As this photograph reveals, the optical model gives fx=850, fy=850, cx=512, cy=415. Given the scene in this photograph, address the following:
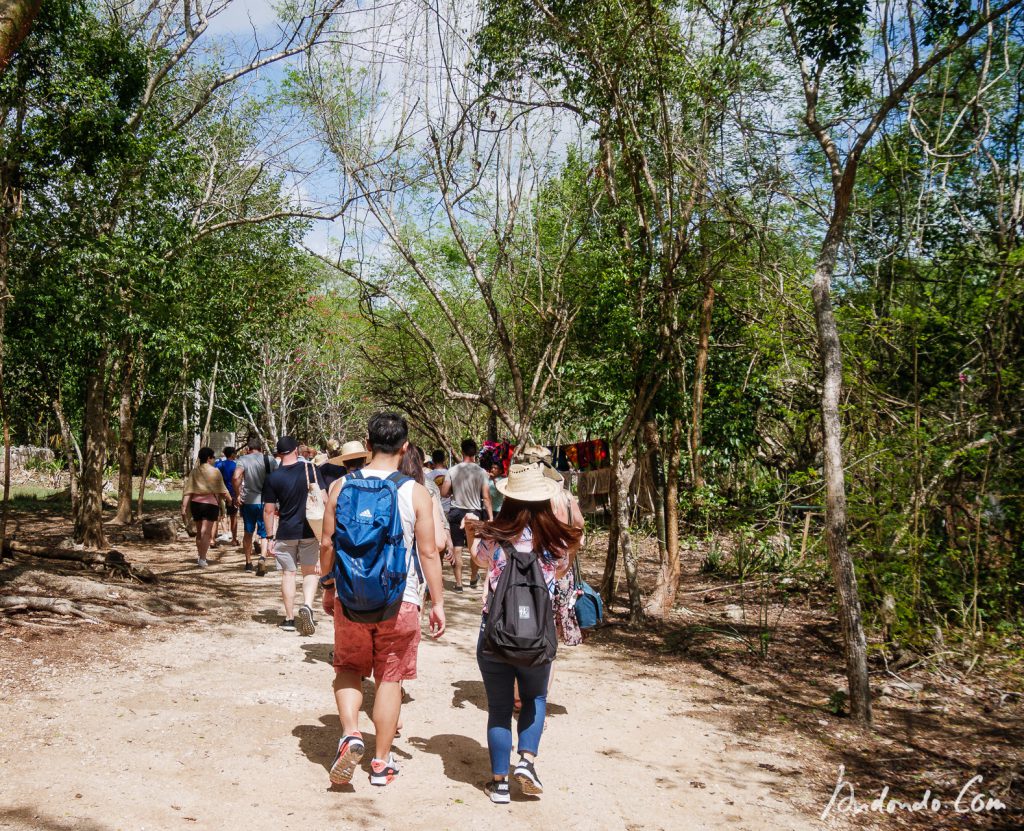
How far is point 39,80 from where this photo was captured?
954cm

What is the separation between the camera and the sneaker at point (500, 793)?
4.07m

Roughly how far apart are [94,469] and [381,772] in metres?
10.2

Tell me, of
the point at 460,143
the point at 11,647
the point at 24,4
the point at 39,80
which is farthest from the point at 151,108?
the point at 11,647

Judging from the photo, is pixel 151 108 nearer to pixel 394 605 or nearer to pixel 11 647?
pixel 11 647

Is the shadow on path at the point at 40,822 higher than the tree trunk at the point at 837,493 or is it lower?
lower

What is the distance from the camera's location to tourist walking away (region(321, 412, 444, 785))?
3.91 metres

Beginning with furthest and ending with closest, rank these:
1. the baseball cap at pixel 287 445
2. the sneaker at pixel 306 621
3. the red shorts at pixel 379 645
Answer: the baseball cap at pixel 287 445 < the sneaker at pixel 306 621 < the red shorts at pixel 379 645

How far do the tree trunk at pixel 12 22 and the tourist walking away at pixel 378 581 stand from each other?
3066mm

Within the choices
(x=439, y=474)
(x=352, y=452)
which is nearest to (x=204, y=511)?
(x=439, y=474)

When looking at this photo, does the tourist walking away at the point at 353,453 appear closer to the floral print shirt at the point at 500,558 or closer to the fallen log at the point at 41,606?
the floral print shirt at the point at 500,558

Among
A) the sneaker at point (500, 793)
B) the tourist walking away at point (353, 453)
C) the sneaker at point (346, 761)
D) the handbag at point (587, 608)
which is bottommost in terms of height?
the sneaker at point (500, 793)

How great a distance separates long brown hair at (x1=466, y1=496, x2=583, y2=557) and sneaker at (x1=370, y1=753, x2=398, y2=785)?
120 cm

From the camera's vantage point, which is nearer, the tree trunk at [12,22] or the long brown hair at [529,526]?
the long brown hair at [529,526]

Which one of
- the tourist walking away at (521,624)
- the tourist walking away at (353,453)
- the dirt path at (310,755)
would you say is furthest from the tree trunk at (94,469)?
the tourist walking away at (521,624)
